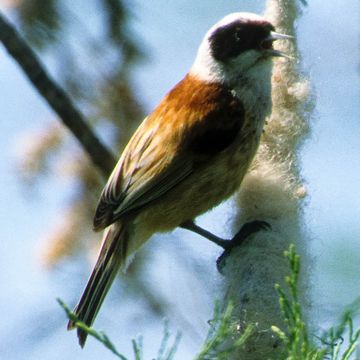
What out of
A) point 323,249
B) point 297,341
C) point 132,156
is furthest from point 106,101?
point 297,341

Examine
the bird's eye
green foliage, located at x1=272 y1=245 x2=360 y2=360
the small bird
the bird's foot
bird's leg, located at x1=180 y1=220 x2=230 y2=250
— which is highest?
the bird's eye

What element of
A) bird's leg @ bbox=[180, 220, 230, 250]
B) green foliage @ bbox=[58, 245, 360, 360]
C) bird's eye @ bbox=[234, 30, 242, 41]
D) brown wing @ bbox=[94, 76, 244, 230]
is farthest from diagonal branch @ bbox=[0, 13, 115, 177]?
green foliage @ bbox=[58, 245, 360, 360]

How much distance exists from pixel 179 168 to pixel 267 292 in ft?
2.74

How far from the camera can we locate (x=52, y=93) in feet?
11.1

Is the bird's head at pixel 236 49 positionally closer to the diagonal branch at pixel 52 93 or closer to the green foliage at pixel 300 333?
the diagonal branch at pixel 52 93

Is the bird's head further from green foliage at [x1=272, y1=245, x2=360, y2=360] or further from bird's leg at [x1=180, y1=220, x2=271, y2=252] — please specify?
green foliage at [x1=272, y1=245, x2=360, y2=360]

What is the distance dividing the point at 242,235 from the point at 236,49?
0.84 meters

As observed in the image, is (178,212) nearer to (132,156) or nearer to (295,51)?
(132,156)

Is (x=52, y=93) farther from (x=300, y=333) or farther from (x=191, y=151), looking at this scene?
(x=300, y=333)

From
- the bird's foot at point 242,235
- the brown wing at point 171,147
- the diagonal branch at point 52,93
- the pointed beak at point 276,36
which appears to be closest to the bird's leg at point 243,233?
the bird's foot at point 242,235

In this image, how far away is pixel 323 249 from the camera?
358cm

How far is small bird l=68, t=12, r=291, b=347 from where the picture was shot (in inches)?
138

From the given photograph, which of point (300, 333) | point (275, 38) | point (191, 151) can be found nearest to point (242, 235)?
point (191, 151)

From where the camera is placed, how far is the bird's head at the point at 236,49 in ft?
11.5
